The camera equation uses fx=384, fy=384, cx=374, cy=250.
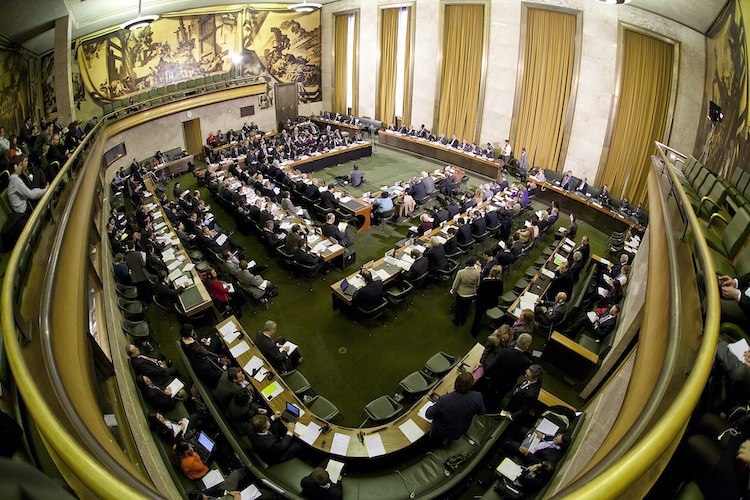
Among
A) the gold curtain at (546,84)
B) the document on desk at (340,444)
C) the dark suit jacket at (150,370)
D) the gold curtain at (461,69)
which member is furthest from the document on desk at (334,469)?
the gold curtain at (461,69)

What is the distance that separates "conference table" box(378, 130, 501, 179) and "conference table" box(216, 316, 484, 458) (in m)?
10.7

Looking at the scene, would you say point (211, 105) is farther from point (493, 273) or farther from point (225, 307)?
point (493, 273)

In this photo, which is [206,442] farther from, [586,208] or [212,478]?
[586,208]

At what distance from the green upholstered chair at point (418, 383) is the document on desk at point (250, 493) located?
2.24 m

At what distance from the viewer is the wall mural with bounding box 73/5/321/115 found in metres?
14.1

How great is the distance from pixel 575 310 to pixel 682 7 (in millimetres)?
7873

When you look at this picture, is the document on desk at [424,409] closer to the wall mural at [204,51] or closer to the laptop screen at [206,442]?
the laptop screen at [206,442]

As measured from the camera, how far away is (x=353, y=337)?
24.3 ft

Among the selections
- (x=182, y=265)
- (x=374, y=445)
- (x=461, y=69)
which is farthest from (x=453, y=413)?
(x=461, y=69)

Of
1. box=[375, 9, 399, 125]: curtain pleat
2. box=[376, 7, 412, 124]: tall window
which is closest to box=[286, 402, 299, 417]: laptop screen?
box=[376, 7, 412, 124]: tall window

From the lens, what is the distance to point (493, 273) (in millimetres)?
6832

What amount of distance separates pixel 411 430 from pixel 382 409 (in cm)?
59

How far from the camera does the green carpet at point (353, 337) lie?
6387mm

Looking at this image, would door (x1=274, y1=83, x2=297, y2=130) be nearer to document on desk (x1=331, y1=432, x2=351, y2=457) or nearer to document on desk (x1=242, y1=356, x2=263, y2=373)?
document on desk (x1=242, y1=356, x2=263, y2=373)
